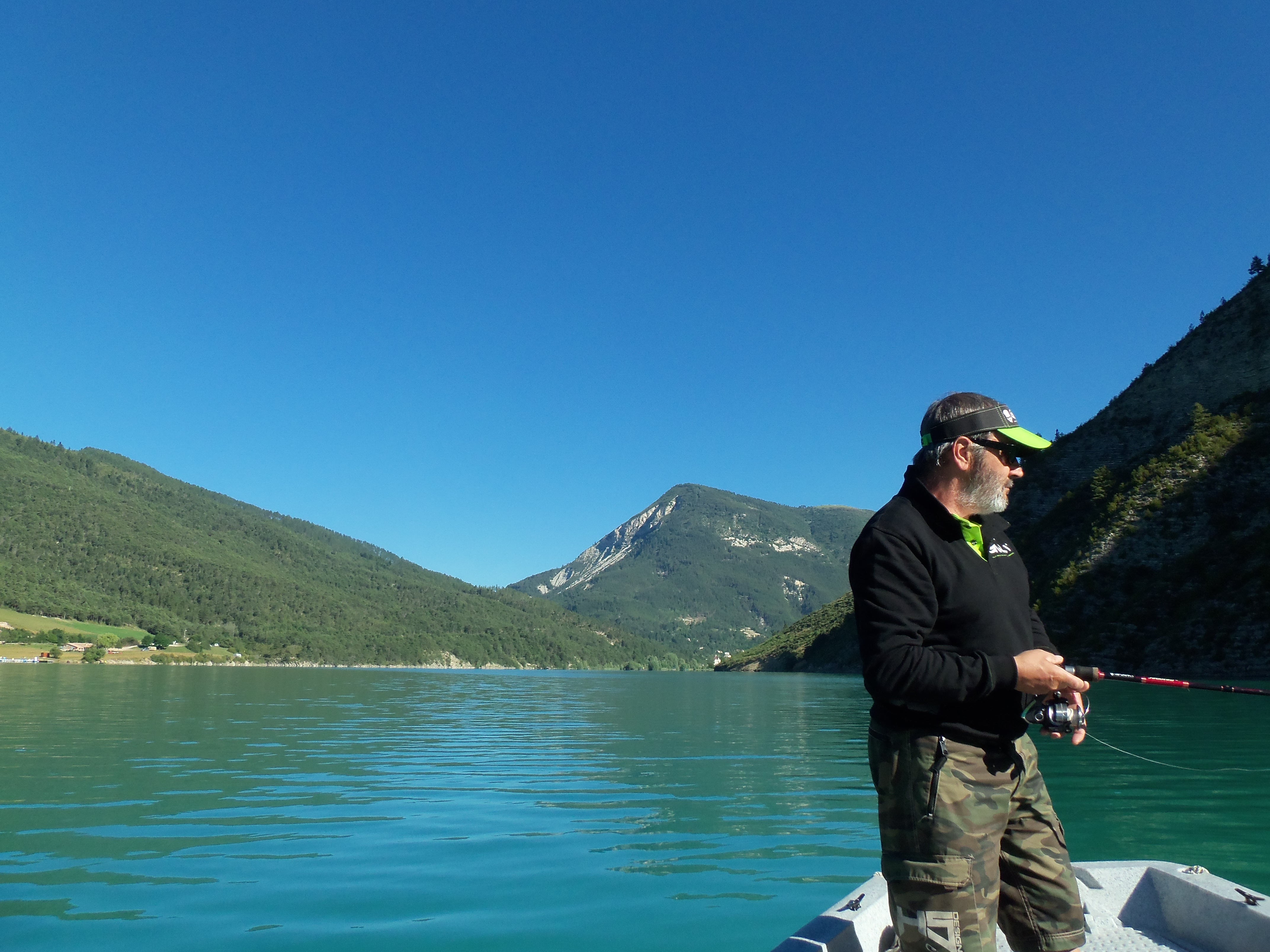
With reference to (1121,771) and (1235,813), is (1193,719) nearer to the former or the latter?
(1121,771)

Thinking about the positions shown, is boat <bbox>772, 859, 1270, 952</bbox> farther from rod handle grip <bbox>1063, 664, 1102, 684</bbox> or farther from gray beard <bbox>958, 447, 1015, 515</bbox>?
gray beard <bbox>958, 447, 1015, 515</bbox>

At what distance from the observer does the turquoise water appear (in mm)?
8719

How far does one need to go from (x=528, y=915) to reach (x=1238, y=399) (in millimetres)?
88225

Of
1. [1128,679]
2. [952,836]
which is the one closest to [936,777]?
[952,836]

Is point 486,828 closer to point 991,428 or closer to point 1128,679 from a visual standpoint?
point 1128,679

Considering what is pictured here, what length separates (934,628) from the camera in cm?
402

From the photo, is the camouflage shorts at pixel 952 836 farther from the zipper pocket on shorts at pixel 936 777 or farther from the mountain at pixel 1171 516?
the mountain at pixel 1171 516

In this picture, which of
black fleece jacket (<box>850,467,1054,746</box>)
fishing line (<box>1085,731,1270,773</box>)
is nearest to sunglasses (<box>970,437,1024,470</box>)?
black fleece jacket (<box>850,467,1054,746</box>)

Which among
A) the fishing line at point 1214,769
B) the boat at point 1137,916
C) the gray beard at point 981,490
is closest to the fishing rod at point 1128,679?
the gray beard at point 981,490

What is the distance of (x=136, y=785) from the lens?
17.5 m

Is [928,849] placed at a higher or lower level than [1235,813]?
higher

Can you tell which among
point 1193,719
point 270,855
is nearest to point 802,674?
point 1193,719

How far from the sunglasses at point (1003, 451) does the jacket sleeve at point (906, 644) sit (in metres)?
0.80

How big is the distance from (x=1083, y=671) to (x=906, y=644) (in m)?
1.51
